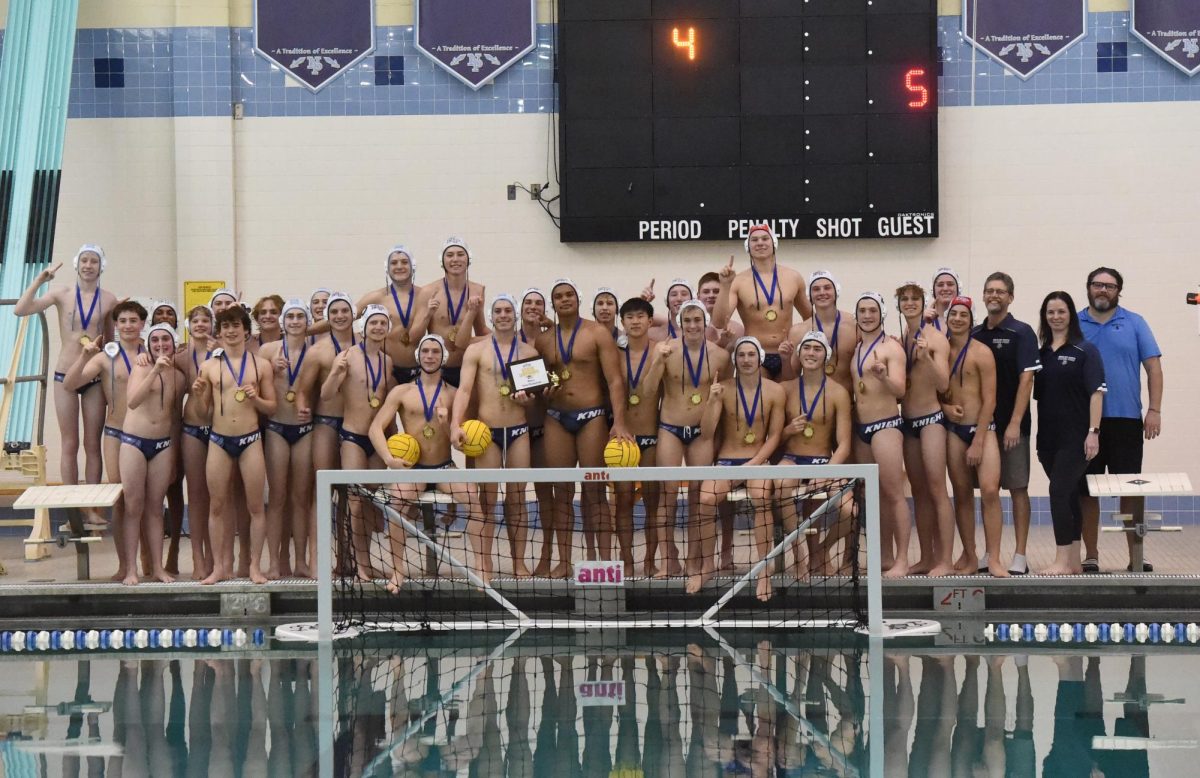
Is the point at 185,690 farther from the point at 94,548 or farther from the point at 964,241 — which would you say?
the point at 964,241

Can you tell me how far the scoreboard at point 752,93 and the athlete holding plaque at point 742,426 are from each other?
319 centimetres

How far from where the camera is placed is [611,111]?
11.3 m

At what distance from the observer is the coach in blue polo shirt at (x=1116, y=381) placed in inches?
351

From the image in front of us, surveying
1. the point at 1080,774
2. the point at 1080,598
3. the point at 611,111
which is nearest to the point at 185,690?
the point at 1080,774

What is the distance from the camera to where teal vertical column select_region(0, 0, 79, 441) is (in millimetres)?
11203

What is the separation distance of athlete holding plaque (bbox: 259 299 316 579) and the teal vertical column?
3.35 meters

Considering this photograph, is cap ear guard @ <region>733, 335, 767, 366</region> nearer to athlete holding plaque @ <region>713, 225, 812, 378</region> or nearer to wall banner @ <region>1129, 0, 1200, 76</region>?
athlete holding plaque @ <region>713, 225, 812, 378</region>

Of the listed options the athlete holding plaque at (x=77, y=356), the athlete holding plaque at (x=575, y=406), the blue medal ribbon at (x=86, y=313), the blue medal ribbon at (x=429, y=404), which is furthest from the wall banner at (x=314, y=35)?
the blue medal ribbon at (x=429, y=404)

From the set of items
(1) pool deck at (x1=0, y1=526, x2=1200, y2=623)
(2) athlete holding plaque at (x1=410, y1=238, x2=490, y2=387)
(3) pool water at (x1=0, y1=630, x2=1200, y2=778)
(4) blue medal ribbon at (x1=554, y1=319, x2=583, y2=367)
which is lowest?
(3) pool water at (x1=0, y1=630, x2=1200, y2=778)

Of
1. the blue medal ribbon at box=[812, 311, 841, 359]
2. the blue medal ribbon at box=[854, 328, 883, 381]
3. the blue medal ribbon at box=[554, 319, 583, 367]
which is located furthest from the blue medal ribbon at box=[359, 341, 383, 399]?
the blue medal ribbon at box=[854, 328, 883, 381]

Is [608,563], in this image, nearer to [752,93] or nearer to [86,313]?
[86,313]

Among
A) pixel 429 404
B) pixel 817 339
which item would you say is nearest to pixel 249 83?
pixel 429 404

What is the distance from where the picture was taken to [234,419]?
8633mm

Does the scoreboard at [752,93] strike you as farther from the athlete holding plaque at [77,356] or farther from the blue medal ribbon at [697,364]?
the athlete holding plaque at [77,356]
